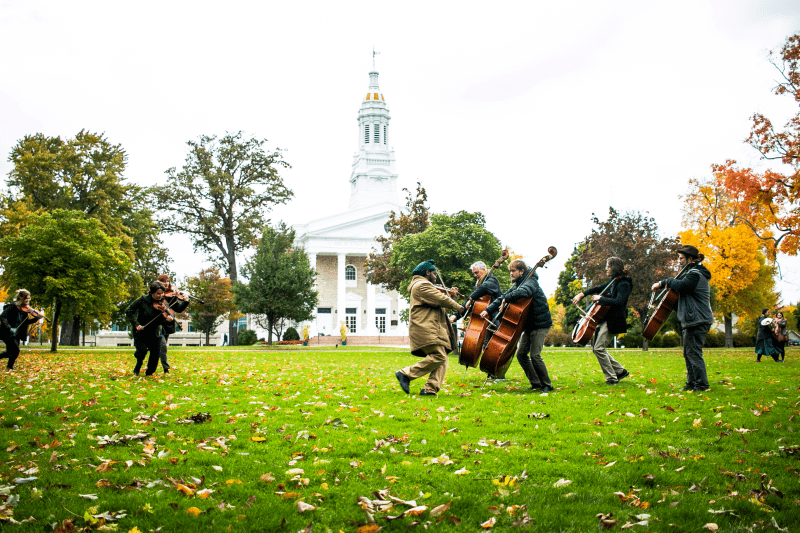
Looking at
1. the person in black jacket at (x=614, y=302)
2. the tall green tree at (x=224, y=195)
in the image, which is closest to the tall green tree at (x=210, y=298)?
the tall green tree at (x=224, y=195)

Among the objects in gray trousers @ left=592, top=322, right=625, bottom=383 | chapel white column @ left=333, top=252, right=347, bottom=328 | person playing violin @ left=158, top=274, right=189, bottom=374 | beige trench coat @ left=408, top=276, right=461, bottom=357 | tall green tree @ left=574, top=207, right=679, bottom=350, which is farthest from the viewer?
chapel white column @ left=333, top=252, right=347, bottom=328

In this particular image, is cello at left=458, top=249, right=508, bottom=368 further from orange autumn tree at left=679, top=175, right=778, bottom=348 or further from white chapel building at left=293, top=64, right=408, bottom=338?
white chapel building at left=293, top=64, right=408, bottom=338

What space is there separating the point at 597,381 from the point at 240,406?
6608 millimetres

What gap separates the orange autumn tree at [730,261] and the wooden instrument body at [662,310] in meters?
26.4

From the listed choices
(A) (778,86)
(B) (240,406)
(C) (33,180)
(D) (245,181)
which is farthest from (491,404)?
(D) (245,181)

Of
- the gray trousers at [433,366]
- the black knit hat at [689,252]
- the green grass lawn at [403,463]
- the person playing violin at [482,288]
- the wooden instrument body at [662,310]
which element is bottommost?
the green grass lawn at [403,463]

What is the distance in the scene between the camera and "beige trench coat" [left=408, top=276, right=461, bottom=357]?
8977 mm

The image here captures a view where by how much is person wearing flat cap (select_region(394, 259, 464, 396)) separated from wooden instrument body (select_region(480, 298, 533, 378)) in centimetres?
65

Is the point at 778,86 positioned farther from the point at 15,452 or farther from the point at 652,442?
the point at 15,452

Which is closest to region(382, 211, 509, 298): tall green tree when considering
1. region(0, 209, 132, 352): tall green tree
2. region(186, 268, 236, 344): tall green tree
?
region(0, 209, 132, 352): tall green tree

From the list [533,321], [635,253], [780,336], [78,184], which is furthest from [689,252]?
[78,184]

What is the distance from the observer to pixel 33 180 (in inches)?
1391

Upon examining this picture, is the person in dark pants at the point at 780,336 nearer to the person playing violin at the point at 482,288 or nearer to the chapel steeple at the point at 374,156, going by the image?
the person playing violin at the point at 482,288

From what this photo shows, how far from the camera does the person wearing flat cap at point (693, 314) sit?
29.5 ft
